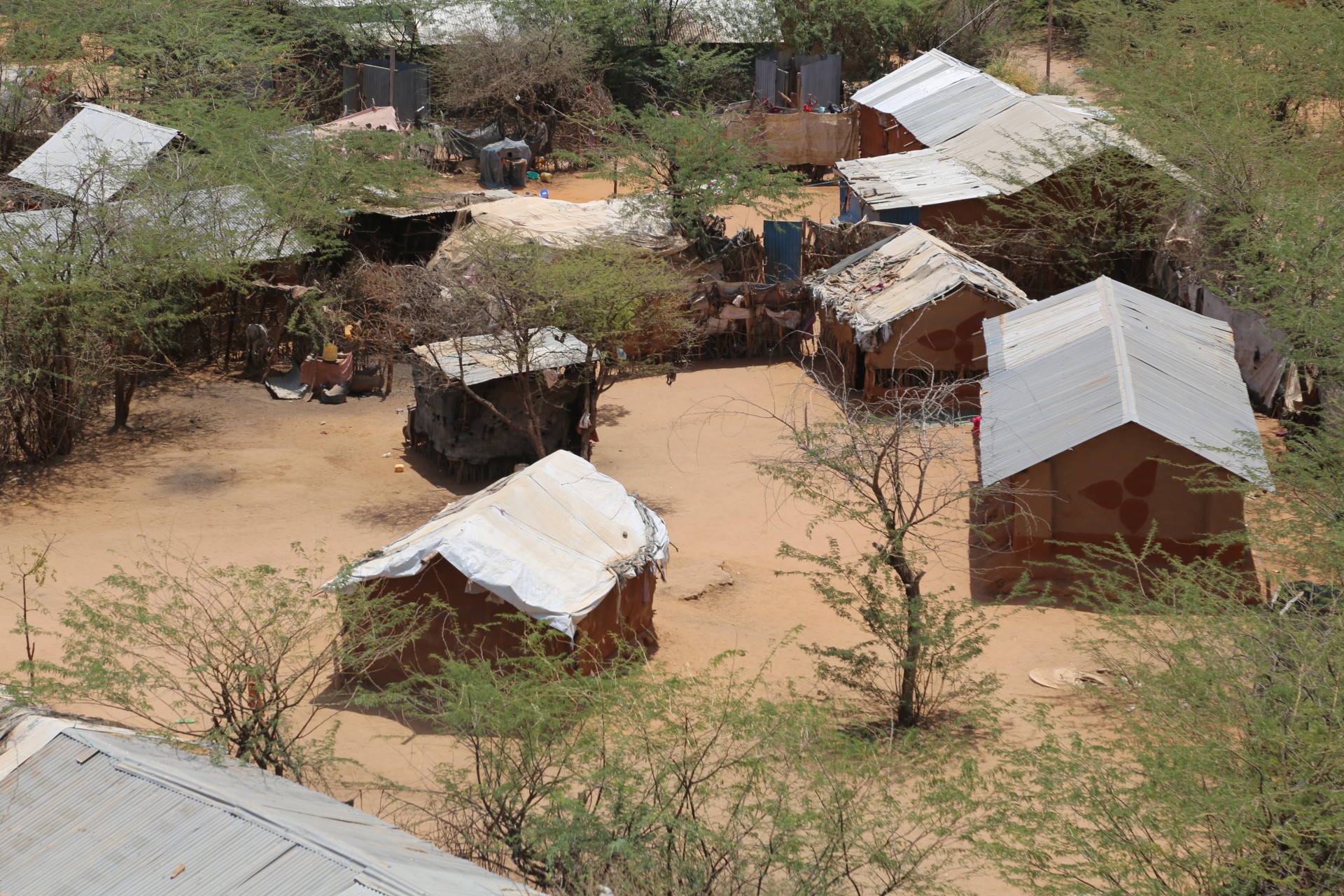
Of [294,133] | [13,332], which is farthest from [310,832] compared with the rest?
[294,133]

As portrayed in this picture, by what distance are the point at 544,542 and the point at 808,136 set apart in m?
22.2

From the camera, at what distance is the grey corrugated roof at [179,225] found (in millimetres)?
15852

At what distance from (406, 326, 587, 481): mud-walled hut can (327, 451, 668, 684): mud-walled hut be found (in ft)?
12.6

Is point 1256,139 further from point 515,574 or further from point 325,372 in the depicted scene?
point 325,372

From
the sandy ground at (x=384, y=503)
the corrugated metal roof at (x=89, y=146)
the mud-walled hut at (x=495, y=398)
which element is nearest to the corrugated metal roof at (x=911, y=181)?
the sandy ground at (x=384, y=503)

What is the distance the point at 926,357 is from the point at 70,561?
11.9 metres

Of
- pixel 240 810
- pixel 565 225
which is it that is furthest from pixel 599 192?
pixel 240 810

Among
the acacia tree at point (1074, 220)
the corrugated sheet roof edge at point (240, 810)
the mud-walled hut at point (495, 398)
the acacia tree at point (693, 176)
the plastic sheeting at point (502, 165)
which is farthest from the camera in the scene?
the plastic sheeting at point (502, 165)

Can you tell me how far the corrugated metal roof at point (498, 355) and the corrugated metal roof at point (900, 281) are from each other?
16.0ft

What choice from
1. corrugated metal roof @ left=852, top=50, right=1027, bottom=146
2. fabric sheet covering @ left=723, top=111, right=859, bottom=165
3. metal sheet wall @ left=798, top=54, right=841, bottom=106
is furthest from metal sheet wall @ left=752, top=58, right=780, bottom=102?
corrugated metal roof @ left=852, top=50, right=1027, bottom=146

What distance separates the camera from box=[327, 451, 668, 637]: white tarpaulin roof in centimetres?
1047

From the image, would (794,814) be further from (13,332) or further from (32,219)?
(32,219)

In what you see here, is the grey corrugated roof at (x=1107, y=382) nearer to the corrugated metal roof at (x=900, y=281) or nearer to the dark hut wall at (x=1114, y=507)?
the dark hut wall at (x=1114, y=507)

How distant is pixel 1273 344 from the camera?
1480 centimetres
